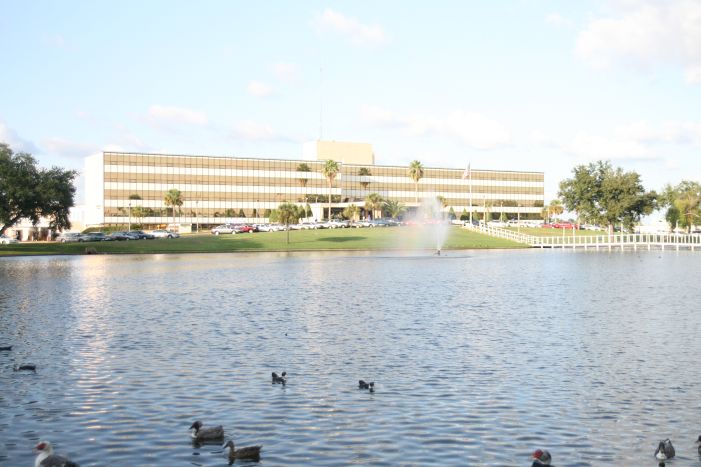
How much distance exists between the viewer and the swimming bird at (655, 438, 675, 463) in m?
16.1

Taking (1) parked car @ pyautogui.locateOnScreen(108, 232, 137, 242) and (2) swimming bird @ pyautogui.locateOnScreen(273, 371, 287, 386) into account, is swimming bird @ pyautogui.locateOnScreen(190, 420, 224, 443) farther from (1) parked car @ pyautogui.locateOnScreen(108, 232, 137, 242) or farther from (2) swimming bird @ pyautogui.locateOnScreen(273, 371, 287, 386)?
(1) parked car @ pyautogui.locateOnScreen(108, 232, 137, 242)

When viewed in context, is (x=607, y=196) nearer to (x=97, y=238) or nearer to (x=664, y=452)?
(x=97, y=238)

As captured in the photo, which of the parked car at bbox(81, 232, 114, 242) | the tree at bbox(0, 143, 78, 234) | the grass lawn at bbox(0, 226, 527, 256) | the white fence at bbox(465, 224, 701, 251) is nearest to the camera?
the tree at bbox(0, 143, 78, 234)

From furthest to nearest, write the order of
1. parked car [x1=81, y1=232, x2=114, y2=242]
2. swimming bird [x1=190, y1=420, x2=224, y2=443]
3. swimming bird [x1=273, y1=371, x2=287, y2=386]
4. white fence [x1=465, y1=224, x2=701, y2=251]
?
white fence [x1=465, y1=224, x2=701, y2=251] → parked car [x1=81, y1=232, x2=114, y2=242] → swimming bird [x1=273, y1=371, x2=287, y2=386] → swimming bird [x1=190, y1=420, x2=224, y2=443]

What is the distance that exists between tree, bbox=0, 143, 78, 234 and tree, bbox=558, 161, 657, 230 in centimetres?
9459

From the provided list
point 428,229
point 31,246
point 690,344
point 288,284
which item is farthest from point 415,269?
point 428,229

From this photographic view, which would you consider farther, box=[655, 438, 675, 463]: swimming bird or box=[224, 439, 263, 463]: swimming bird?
box=[224, 439, 263, 463]: swimming bird

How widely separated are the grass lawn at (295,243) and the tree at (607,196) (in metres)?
22.5

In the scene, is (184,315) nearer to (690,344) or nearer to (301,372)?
(301,372)

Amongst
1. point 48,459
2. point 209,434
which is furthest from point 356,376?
point 48,459

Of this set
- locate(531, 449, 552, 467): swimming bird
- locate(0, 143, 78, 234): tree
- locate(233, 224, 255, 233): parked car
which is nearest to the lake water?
locate(531, 449, 552, 467): swimming bird

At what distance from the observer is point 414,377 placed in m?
24.4

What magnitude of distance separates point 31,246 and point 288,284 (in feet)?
265

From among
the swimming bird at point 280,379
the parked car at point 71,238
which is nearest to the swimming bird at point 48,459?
the swimming bird at point 280,379
